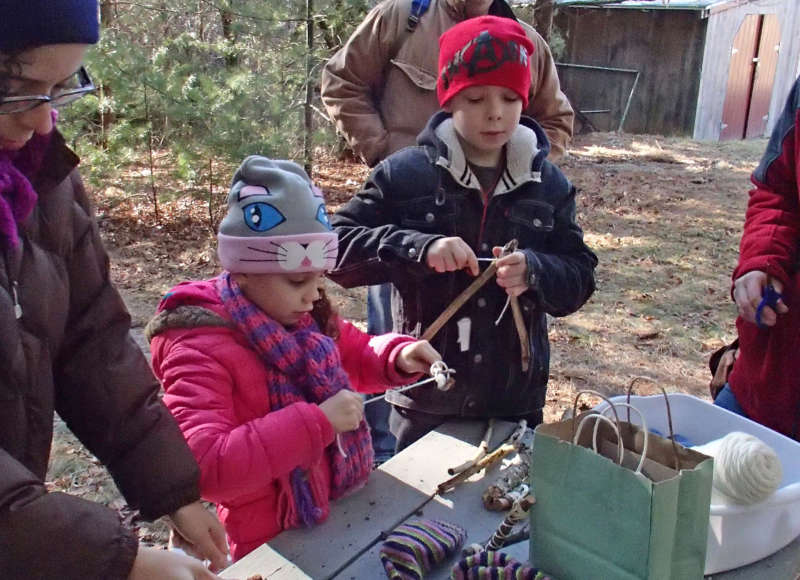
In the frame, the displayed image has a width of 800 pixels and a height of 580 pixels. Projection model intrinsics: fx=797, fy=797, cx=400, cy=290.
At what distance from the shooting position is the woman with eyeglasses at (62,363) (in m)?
1.16

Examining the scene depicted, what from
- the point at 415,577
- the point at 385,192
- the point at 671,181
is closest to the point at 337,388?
the point at 415,577

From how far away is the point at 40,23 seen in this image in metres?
1.23

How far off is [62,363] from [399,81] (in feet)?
7.48

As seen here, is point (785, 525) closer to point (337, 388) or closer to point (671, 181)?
point (337, 388)

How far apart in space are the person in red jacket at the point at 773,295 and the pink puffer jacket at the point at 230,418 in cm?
144

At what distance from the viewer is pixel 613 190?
34.4 feet

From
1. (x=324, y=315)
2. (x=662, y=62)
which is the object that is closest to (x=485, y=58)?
(x=324, y=315)

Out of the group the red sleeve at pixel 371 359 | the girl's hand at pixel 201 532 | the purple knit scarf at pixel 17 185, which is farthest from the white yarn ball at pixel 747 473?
the purple knit scarf at pixel 17 185

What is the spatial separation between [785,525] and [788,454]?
0.21 meters

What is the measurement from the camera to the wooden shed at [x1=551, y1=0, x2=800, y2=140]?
55.0ft

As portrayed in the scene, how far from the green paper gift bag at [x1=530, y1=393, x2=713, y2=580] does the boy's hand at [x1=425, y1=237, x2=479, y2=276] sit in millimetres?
739

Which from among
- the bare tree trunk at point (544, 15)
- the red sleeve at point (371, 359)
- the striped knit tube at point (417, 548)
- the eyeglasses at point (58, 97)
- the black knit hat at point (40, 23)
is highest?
the bare tree trunk at point (544, 15)

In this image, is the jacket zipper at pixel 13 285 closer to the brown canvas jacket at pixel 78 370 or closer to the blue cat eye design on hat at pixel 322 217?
the brown canvas jacket at pixel 78 370

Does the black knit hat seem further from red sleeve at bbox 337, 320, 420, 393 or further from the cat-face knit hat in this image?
red sleeve at bbox 337, 320, 420, 393
